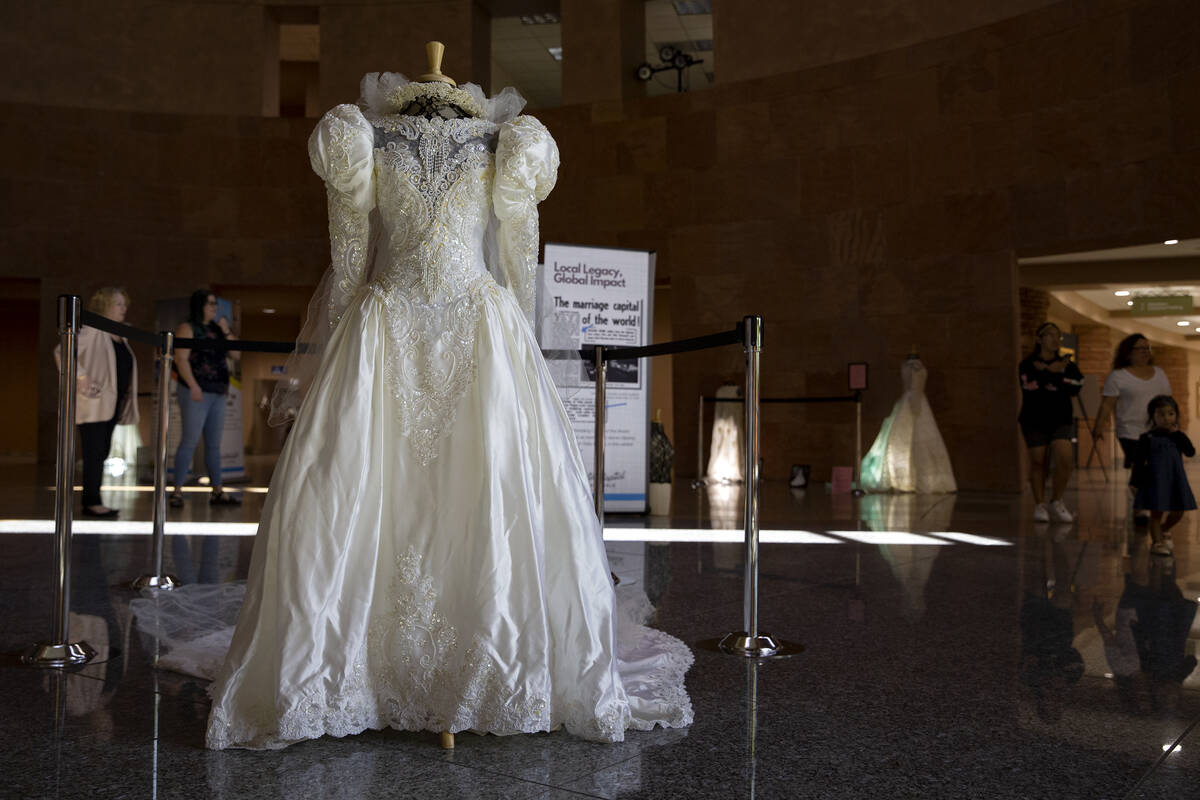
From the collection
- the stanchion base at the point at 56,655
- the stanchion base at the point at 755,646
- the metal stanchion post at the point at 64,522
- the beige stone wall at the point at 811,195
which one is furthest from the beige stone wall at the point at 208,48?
the stanchion base at the point at 755,646

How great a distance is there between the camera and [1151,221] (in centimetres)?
959

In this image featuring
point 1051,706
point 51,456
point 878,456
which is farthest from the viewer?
point 51,456

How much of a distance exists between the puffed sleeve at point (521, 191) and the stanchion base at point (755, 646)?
134 centimetres

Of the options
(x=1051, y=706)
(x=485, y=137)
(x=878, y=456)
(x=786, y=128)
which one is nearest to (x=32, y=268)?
(x=786, y=128)

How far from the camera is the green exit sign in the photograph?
16312 millimetres

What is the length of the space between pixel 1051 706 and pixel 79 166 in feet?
47.2

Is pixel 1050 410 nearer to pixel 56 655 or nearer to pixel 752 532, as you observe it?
pixel 752 532

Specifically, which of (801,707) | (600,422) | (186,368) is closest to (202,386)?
(186,368)

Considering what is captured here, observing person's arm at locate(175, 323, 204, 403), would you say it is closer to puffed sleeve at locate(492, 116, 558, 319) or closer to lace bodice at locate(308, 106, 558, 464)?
lace bodice at locate(308, 106, 558, 464)

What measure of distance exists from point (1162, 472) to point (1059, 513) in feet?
5.42

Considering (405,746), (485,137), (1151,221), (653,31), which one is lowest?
(405,746)

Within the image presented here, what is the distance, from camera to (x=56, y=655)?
3.09 metres

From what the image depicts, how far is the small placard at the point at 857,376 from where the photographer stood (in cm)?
1111

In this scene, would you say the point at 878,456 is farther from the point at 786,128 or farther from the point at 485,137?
the point at 485,137
